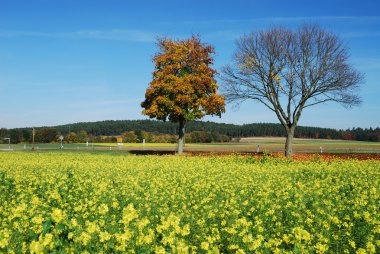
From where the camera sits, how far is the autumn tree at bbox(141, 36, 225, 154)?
3897 cm

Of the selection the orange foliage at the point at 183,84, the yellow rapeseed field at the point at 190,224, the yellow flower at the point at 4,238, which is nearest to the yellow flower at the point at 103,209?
the yellow rapeseed field at the point at 190,224

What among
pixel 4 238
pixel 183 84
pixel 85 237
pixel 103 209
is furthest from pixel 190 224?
pixel 183 84

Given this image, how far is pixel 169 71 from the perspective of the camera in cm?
3950

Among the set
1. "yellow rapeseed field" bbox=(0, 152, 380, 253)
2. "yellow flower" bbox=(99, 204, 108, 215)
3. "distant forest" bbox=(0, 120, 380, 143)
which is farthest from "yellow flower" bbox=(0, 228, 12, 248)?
"distant forest" bbox=(0, 120, 380, 143)

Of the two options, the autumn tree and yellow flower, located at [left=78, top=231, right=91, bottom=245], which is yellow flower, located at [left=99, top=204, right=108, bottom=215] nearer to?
yellow flower, located at [left=78, top=231, right=91, bottom=245]

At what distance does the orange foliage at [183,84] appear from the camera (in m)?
39.0

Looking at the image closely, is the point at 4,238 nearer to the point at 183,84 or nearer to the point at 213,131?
the point at 183,84

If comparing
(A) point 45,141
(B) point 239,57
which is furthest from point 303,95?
(A) point 45,141

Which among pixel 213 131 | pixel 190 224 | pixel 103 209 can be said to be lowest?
pixel 190 224

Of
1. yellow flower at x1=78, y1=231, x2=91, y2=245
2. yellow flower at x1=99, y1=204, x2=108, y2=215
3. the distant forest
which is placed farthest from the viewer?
the distant forest

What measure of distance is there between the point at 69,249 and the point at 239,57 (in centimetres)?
3374

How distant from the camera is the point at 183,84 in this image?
39.0 metres

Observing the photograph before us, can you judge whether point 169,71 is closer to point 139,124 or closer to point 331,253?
point 331,253

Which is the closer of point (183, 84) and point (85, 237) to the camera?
point (85, 237)
